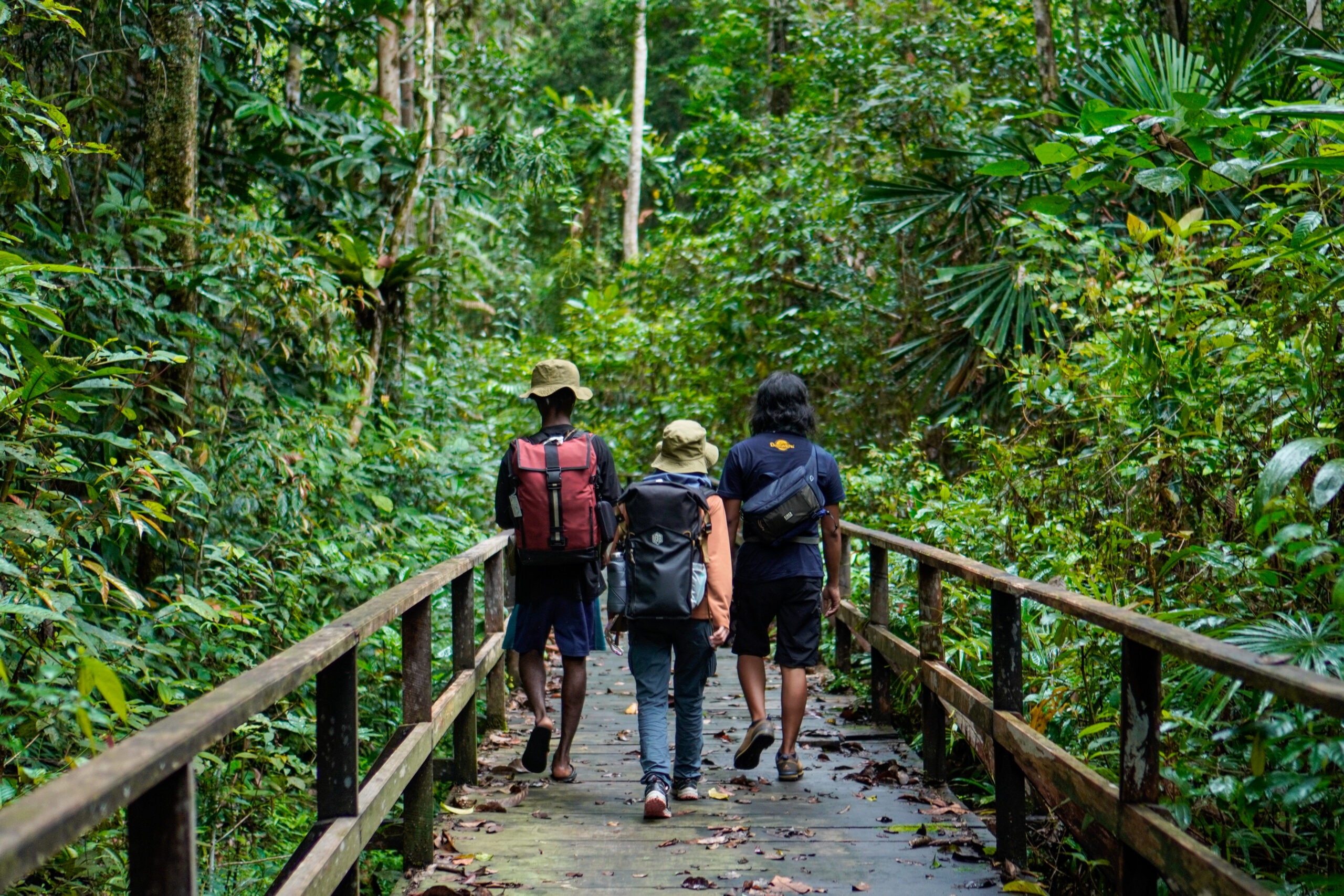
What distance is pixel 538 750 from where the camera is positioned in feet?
17.2

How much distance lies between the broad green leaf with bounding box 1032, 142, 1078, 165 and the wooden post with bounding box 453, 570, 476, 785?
120 inches

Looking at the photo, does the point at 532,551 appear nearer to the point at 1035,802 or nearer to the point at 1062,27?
the point at 1035,802

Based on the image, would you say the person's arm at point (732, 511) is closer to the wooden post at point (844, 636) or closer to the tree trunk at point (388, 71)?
the wooden post at point (844, 636)

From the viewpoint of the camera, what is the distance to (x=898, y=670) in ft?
18.5

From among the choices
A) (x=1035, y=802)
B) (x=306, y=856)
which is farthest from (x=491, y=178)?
(x=306, y=856)

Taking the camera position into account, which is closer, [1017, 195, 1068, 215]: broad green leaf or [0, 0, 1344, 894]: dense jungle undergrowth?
[1017, 195, 1068, 215]: broad green leaf

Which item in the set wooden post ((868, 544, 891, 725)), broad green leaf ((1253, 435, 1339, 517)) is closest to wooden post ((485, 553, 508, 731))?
wooden post ((868, 544, 891, 725))

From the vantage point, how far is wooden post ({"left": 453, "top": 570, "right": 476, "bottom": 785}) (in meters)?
5.04

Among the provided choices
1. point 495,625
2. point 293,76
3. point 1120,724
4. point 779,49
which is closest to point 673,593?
point 495,625

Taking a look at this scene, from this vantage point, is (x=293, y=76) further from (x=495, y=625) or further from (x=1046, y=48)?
(x=1046, y=48)

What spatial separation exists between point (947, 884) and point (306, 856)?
2270 mm

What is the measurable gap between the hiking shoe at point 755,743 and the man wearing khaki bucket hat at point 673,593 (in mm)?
241

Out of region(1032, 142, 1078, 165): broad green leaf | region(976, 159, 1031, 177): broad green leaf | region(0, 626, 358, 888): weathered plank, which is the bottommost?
region(0, 626, 358, 888): weathered plank

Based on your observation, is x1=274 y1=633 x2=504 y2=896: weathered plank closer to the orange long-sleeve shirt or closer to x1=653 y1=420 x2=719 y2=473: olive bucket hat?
the orange long-sleeve shirt
